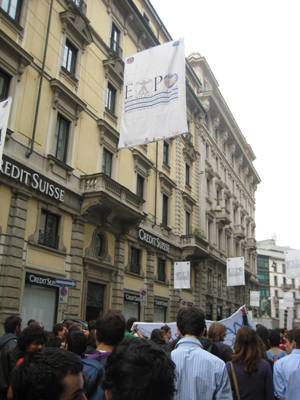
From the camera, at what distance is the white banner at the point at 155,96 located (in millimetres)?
10938

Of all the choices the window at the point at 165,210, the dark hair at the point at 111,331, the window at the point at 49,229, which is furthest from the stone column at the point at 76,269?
the dark hair at the point at 111,331

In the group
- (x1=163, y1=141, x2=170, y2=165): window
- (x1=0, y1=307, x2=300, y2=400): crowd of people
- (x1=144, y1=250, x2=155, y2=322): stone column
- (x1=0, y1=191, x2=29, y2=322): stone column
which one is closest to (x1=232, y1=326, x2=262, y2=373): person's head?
(x1=0, y1=307, x2=300, y2=400): crowd of people

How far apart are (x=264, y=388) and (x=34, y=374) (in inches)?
113

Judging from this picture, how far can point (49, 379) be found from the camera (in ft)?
6.39

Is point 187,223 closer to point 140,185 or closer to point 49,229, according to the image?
point 140,185

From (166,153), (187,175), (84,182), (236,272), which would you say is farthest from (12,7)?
(236,272)

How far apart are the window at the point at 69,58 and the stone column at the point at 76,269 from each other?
6.37 m

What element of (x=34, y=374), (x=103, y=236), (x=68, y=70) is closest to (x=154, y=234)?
(x=103, y=236)

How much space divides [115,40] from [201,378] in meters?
21.8

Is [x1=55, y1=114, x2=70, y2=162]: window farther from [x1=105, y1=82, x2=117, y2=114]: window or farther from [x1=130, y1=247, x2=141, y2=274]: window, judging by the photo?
[x1=130, y1=247, x2=141, y2=274]: window

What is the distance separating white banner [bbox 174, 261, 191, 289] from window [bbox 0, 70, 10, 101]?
11.1m

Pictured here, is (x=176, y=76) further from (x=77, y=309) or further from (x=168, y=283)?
(x=168, y=283)

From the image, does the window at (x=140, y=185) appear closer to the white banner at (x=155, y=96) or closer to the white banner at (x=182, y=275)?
the white banner at (x=182, y=275)

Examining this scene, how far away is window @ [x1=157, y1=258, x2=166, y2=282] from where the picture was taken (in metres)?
24.9
